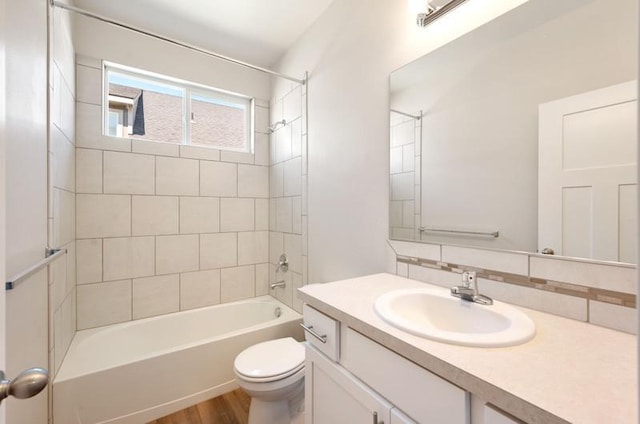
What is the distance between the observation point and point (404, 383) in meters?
0.73

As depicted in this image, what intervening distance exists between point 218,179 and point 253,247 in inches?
28.9

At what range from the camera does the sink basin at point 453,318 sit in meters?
0.71

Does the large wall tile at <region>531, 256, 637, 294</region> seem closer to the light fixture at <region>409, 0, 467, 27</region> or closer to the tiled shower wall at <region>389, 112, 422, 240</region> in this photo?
the tiled shower wall at <region>389, 112, 422, 240</region>

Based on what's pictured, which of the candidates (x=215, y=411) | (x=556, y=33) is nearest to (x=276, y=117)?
(x=556, y=33)

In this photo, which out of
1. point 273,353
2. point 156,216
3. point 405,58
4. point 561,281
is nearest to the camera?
point 561,281

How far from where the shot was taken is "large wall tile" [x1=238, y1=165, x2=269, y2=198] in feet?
8.64

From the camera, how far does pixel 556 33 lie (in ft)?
3.00

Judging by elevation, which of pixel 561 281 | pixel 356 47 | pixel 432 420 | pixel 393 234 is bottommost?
pixel 432 420

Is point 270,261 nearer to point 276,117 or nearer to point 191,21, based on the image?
point 276,117

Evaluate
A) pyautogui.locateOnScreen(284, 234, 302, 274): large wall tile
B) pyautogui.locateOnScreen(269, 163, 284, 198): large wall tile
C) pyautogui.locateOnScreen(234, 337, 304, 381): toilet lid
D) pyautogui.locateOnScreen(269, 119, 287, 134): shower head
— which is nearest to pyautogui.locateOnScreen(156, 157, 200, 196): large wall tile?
pyautogui.locateOnScreen(269, 163, 284, 198): large wall tile

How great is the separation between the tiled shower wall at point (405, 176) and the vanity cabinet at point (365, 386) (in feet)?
2.14

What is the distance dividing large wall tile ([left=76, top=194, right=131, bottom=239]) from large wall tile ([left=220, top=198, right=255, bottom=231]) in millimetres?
726

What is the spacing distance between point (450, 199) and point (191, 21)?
2.25 m

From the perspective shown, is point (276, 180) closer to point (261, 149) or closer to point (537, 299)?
point (261, 149)
